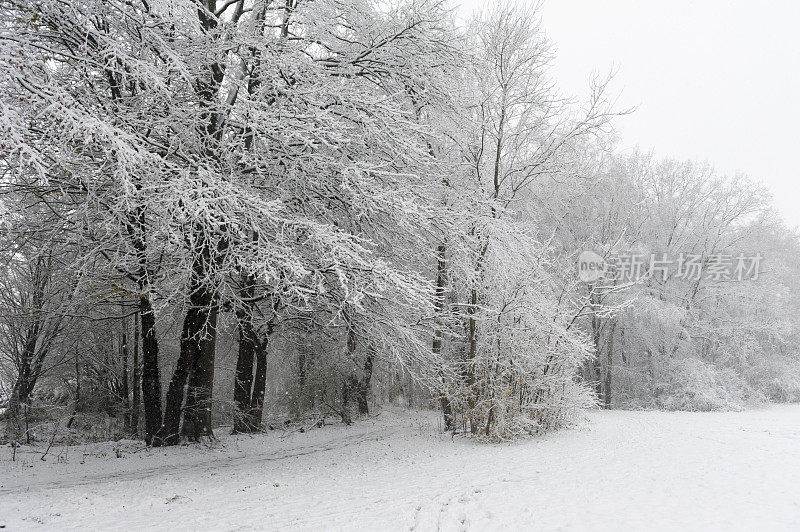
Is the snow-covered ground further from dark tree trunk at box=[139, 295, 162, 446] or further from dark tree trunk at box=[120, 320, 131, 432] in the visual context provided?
dark tree trunk at box=[120, 320, 131, 432]

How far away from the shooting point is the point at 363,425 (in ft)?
53.4

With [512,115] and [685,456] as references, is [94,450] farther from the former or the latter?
[512,115]

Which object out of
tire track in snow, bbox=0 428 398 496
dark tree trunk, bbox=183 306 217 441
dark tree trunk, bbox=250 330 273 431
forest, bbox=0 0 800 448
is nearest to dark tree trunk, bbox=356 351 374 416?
forest, bbox=0 0 800 448

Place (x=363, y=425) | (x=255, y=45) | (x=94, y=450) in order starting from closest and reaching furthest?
(x=255, y=45) → (x=94, y=450) → (x=363, y=425)

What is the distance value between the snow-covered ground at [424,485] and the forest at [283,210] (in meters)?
1.51

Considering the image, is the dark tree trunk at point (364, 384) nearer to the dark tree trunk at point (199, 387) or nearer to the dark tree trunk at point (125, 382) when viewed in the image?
the dark tree trunk at point (199, 387)

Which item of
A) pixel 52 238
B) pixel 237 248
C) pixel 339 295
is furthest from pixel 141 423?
pixel 237 248

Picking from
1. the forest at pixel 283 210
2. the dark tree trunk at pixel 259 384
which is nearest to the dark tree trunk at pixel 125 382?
the forest at pixel 283 210

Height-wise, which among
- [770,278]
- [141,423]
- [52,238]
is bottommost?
[141,423]

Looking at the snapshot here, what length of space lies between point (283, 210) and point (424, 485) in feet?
15.4

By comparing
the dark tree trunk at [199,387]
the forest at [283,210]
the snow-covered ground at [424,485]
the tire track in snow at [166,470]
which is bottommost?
the tire track in snow at [166,470]

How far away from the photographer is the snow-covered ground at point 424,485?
511cm

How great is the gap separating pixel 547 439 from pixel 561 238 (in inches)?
594

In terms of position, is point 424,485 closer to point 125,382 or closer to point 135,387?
point 135,387
